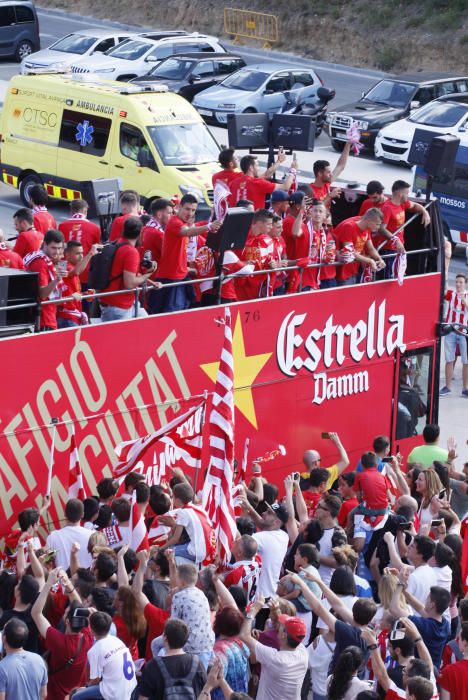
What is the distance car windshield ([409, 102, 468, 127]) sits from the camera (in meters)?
30.0

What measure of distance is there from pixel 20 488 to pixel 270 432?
9.76ft

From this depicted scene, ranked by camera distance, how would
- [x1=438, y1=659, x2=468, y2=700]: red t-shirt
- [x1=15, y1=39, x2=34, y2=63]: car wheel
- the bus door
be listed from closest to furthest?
[x1=438, y1=659, x2=468, y2=700]: red t-shirt → the bus door → [x1=15, y1=39, x2=34, y2=63]: car wheel

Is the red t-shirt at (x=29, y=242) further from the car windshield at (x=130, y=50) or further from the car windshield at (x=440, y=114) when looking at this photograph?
the car windshield at (x=130, y=50)

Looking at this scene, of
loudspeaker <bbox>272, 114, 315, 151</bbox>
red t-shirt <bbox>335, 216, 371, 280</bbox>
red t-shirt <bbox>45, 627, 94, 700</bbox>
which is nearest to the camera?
red t-shirt <bbox>45, 627, 94, 700</bbox>

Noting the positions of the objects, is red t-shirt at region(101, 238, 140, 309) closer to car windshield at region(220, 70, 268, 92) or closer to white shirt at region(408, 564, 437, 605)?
white shirt at region(408, 564, 437, 605)

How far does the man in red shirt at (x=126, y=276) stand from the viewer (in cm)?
1209

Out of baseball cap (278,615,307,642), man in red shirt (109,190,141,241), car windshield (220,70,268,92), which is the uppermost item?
man in red shirt (109,190,141,241)

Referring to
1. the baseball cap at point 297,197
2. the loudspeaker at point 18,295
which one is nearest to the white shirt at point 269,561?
the loudspeaker at point 18,295

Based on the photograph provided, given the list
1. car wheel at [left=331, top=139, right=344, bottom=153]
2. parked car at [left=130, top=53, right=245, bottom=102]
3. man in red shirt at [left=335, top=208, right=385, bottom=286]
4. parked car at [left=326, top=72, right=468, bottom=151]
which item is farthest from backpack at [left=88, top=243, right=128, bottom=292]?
parked car at [left=130, top=53, right=245, bottom=102]

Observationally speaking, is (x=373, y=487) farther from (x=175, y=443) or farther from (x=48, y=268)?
(x=48, y=268)

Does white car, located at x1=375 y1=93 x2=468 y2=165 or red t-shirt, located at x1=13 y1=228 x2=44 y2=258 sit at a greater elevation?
red t-shirt, located at x1=13 y1=228 x2=44 y2=258

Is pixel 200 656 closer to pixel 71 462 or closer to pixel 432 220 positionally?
pixel 71 462

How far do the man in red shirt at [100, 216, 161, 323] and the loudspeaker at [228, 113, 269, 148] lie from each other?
9.15 ft

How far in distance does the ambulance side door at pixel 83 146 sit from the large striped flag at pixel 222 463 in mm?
12857
